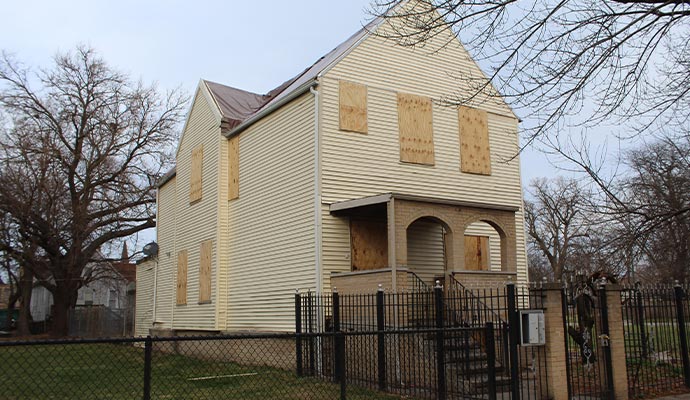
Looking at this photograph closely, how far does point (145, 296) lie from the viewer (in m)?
27.4

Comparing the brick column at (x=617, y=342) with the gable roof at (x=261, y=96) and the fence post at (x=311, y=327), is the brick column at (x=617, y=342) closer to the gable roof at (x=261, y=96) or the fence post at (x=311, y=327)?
the fence post at (x=311, y=327)

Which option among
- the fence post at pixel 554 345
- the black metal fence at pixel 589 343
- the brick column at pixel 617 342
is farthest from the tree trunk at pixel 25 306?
the brick column at pixel 617 342

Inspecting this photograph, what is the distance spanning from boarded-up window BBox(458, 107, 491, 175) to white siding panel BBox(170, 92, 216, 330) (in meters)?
7.41

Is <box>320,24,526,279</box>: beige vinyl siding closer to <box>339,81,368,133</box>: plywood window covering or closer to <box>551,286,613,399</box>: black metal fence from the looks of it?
<box>339,81,368,133</box>: plywood window covering

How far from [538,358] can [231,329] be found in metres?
10.7

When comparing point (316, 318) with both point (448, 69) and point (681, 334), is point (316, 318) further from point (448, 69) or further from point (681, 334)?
Answer: point (448, 69)

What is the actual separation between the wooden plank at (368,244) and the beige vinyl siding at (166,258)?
10363mm

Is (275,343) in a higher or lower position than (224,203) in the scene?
lower

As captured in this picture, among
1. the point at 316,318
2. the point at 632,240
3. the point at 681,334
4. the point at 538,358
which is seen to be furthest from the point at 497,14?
the point at 316,318

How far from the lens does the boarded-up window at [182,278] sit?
2178 centimetres

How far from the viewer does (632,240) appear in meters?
9.80

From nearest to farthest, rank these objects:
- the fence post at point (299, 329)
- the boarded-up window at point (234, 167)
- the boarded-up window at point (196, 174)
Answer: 1. the fence post at point (299, 329)
2. the boarded-up window at point (234, 167)
3. the boarded-up window at point (196, 174)

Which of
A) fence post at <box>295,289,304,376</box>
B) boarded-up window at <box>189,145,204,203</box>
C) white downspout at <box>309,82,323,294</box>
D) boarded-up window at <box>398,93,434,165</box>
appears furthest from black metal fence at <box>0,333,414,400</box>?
boarded-up window at <box>398,93,434,165</box>

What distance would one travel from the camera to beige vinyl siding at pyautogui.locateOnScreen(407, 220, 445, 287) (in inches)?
635
